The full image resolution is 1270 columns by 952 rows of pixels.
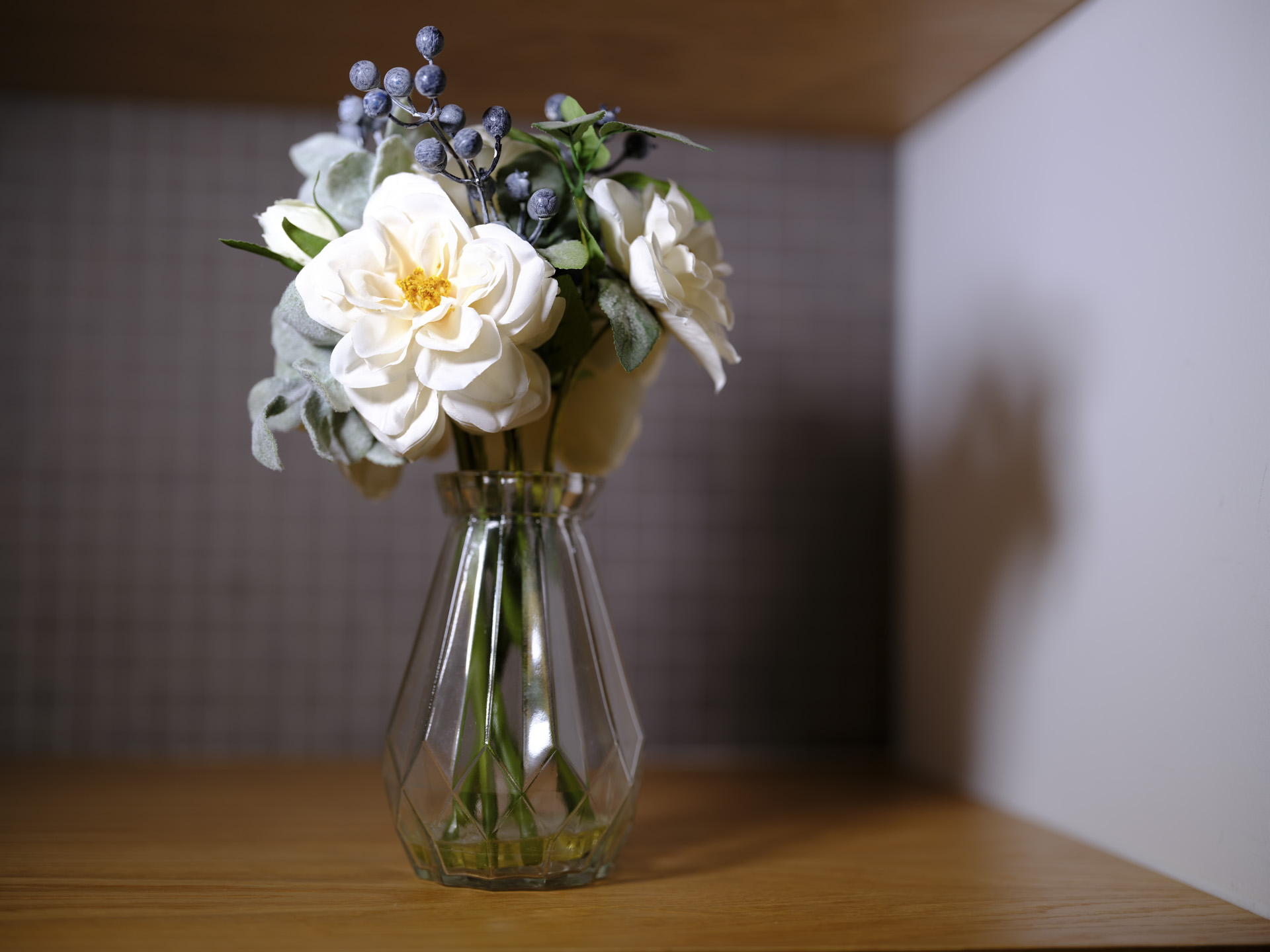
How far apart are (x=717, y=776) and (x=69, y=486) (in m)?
0.69

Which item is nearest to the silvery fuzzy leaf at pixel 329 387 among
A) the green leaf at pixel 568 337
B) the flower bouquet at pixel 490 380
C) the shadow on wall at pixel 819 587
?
the flower bouquet at pixel 490 380

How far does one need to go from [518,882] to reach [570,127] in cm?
43

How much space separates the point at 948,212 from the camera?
3.20 ft

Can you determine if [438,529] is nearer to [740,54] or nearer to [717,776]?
[717,776]

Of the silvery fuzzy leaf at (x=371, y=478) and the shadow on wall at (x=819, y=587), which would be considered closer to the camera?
the silvery fuzzy leaf at (x=371, y=478)

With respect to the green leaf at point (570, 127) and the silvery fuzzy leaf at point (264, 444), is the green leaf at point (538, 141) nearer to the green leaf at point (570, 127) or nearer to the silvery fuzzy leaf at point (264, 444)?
the green leaf at point (570, 127)

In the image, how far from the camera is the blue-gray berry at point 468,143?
1.81 feet

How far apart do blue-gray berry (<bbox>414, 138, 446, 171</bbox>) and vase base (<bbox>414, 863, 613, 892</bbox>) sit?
15.8 inches

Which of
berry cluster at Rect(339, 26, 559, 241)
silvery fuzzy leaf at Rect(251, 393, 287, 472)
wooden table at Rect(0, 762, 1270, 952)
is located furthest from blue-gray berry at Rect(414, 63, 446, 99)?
wooden table at Rect(0, 762, 1270, 952)

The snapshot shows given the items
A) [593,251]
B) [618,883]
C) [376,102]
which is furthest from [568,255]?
[618,883]

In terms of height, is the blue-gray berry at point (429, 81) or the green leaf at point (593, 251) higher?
the blue-gray berry at point (429, 81)

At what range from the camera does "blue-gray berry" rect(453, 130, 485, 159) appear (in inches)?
21.8

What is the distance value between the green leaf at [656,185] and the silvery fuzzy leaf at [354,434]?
21cm

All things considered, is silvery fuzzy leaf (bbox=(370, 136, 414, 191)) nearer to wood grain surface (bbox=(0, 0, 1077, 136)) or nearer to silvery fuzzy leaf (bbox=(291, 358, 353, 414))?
silvery fuzzy leaf (bbox=(291, 358, 353, 414))
